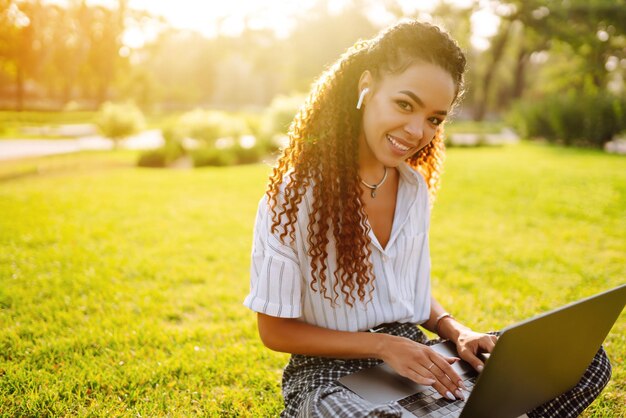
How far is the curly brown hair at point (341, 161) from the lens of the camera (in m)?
1.70

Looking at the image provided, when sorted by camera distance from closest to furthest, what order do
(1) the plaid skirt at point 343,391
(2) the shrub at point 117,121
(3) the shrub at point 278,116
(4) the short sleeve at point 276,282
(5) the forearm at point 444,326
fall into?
(1) the plaid skirt at point 343,391, (4) the short sleeve at point 276,282, (5) the forearm at point 444,326, (2) the shrub at point 117,121, (3) the shrub at point 278,116

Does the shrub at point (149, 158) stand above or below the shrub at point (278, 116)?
below

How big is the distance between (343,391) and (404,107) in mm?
978

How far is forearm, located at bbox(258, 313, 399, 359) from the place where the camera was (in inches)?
66.1

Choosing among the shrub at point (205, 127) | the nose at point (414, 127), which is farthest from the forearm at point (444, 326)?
the shrub at point (205, 127)

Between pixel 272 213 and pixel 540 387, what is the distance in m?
1.07

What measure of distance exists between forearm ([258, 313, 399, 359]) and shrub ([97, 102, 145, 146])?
1498 centimetres

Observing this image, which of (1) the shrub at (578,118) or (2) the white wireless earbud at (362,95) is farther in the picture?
(1) the shrub at (578,118)

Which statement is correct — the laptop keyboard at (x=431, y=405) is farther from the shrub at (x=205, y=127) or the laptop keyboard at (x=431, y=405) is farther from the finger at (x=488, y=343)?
the shrub at (x=205, y=127)

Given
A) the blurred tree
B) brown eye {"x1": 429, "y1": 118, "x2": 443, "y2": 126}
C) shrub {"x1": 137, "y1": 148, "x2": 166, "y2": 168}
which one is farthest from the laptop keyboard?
the blurred tree

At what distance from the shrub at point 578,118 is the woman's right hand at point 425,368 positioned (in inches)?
662

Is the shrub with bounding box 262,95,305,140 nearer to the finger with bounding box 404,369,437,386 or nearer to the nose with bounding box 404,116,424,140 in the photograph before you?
the nose with bounding box 404,116,424,140

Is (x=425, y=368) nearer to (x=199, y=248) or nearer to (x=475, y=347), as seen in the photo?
(x=475, y=347)

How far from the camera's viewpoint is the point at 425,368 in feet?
5.17
